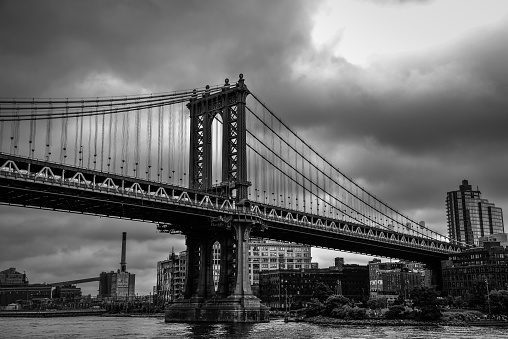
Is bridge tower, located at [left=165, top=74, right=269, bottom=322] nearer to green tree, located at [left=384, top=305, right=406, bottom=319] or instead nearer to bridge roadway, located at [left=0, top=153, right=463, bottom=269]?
bridge roadway, located at [left=0, top=153, right=463, bottom=269]

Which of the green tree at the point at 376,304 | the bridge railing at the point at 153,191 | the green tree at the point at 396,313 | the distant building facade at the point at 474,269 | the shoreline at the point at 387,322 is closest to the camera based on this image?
the bridge railing at the point at 153,191

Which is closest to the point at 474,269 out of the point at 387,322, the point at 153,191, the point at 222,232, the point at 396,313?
the point at 396,313

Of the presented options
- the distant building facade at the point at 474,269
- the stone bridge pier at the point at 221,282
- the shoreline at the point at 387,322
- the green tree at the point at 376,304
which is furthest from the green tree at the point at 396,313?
the distant building facade at the point at 474,269

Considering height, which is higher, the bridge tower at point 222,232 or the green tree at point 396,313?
the bridge tower at point 222,232

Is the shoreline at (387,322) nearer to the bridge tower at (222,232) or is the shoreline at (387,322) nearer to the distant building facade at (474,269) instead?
the bridge tower at (222,232)

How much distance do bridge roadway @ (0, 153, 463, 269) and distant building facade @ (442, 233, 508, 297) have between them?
46.0m

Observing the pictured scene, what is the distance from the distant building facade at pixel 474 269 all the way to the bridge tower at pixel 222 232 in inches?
3509

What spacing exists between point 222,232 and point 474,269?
314 feet

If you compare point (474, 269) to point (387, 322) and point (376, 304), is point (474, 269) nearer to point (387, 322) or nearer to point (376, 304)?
point (376, 304)

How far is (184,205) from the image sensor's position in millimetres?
111250

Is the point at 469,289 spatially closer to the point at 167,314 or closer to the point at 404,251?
the point at 404,251

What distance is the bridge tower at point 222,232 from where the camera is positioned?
4646 inches

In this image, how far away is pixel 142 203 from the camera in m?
105

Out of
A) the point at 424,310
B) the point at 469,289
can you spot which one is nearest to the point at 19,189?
the point at 424,310
